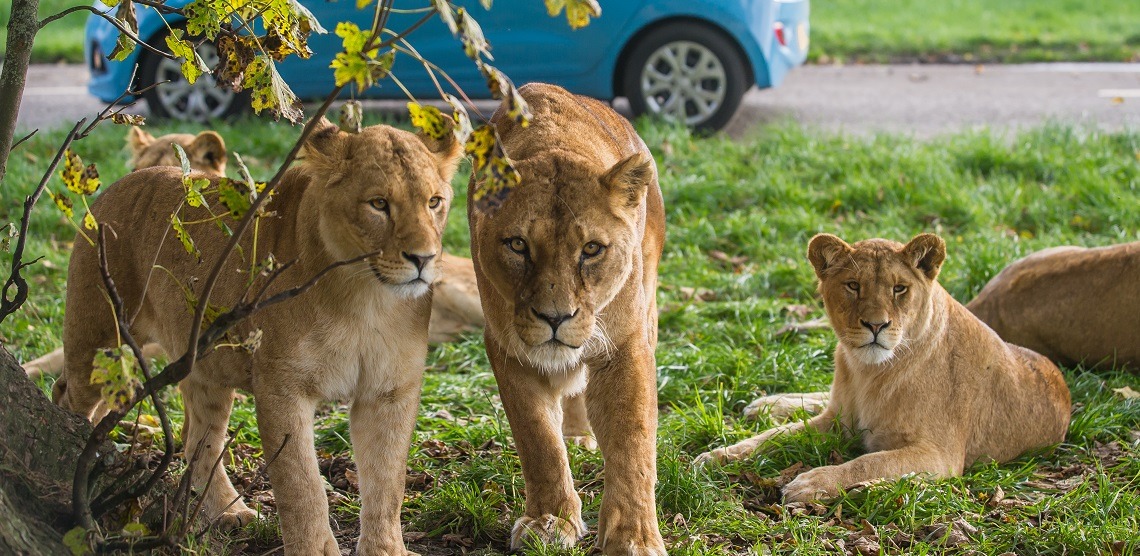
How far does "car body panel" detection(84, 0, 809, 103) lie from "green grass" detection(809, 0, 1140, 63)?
4149mm

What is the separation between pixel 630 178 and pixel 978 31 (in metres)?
12.2

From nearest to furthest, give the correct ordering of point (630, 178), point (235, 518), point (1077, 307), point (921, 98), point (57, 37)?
point (630, 178) < point (235, 518) < point (1077, 307) < point (921, 98) < point (57, 37)

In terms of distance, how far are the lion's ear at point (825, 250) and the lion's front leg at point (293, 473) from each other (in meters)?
2.15

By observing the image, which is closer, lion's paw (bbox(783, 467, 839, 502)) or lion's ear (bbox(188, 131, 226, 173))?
lion's paw (bbox(783, 467, 839, 502))

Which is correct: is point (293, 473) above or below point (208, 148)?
below

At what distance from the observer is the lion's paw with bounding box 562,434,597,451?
4.86m

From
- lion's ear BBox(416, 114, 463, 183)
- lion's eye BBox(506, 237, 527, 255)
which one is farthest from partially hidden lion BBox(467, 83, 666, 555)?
lion's ear BBox(416, 114, 463, 183)

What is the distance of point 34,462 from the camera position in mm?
3111

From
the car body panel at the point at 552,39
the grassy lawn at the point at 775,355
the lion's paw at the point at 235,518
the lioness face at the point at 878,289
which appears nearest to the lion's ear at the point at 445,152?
the grassy lawn at the point at 775,355

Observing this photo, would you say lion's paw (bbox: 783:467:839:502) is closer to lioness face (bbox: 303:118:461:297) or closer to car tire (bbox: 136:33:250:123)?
lioness face (bbox: 303:118:461:297)

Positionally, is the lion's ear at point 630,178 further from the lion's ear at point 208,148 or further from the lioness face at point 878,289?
the lion's ear at point 208,148

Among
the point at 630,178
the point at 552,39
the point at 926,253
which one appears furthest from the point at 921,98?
the point at 630,178

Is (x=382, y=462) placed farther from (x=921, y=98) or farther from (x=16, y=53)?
(x=921, y=98)

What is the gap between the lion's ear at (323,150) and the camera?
3.51m
